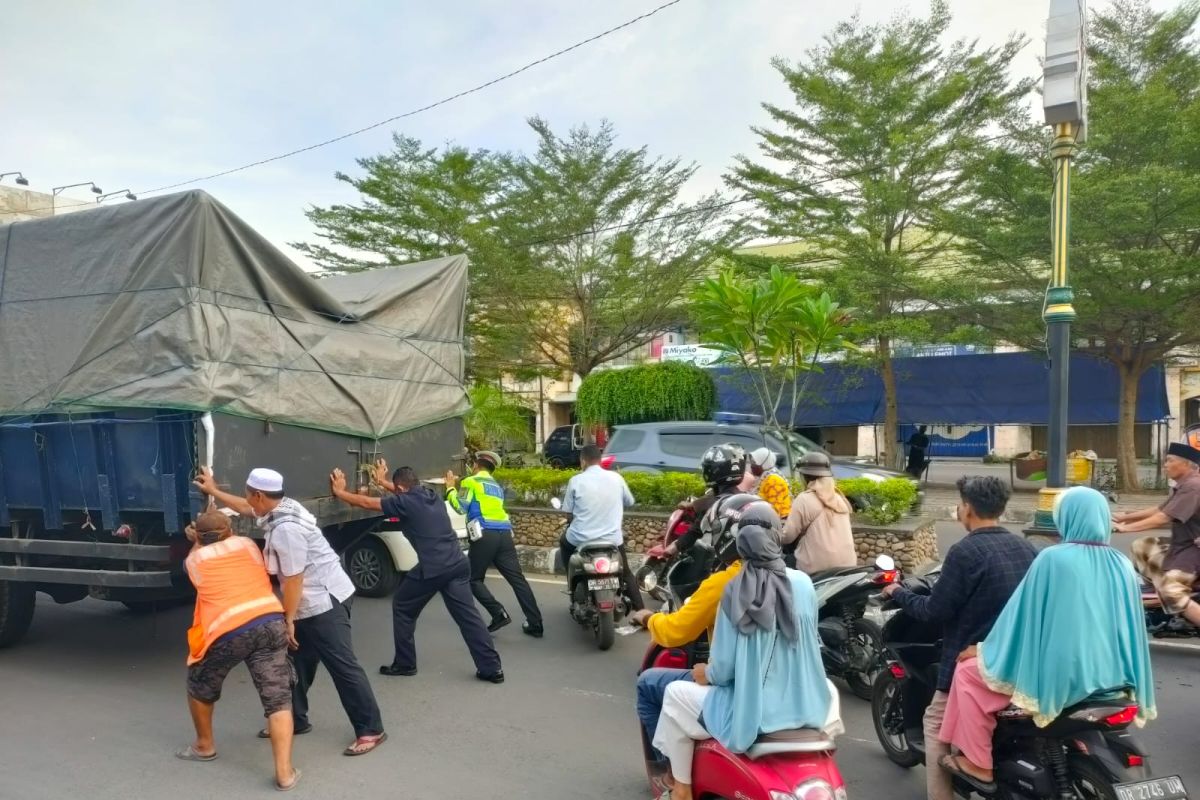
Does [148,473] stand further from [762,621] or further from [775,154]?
[775,154]

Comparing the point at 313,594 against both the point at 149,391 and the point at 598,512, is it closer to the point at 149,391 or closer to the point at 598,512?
the point at 149,391

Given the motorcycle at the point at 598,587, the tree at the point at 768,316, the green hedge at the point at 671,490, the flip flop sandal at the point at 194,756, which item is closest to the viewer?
the flip flop sandal at the point at 194,756

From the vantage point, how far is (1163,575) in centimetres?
527

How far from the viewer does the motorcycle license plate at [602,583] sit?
6.84 metres

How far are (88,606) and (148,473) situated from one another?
3.94 meters

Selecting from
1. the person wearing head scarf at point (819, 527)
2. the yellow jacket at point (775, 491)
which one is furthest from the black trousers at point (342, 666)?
the yellow jacket at point (775, 491)

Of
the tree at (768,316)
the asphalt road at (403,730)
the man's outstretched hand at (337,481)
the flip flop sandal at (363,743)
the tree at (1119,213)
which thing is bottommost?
the asphalt road at (403,730)

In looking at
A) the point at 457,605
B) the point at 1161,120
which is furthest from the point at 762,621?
the point at 1161,120

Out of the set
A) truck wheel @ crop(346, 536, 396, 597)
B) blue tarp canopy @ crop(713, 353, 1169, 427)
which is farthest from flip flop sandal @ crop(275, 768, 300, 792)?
blue tarp canopy @ crop(713, 353, 1169, 427)

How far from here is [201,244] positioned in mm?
5918

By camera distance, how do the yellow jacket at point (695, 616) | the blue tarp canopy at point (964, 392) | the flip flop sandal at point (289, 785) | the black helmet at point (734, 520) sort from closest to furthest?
the black helmet at point (734, 520) → the yellow jacket at point (695, 616) → the flip flop sandal at point (289, 785) → the blue tarp canopy at point (964, 392)

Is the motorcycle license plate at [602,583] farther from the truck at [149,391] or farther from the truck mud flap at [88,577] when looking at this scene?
the truck mud flap at [88,577]

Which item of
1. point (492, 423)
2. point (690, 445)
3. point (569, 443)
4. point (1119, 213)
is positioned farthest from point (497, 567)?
point (569, 443)

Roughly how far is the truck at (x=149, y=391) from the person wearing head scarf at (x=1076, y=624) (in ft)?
15.5
